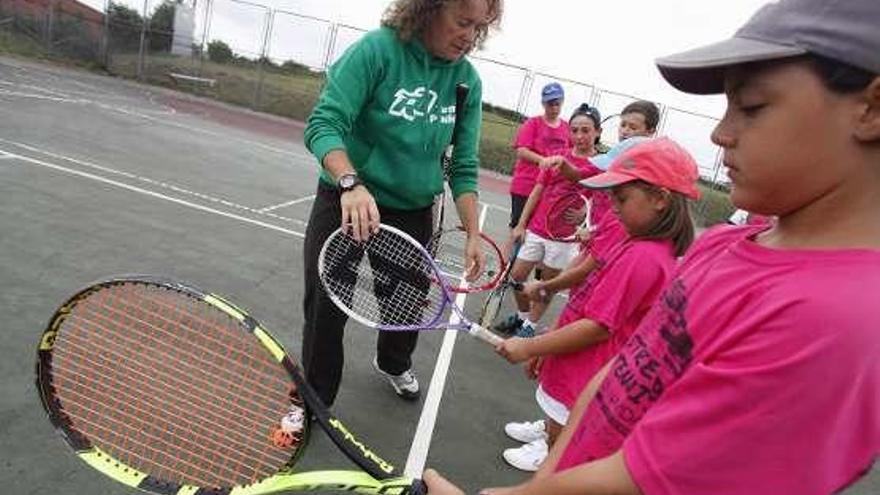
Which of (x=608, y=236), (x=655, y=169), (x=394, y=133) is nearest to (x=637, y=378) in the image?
(x=655, y=169)

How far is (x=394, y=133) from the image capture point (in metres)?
3.10

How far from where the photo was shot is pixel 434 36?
3.03 m

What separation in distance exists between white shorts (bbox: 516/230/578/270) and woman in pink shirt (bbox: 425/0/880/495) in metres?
4.50

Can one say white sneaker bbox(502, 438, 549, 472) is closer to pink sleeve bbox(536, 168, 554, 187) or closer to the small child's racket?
the small child's racket

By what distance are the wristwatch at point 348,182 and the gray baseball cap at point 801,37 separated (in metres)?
1.57

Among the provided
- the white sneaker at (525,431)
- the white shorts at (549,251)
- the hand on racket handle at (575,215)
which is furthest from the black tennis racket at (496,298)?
the white sneaker at (525,431)

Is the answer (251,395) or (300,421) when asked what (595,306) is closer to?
(300,421)

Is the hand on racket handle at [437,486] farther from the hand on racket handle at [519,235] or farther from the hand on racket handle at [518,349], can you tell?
the hand on racket handle at [519,235]

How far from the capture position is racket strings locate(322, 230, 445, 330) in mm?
3164

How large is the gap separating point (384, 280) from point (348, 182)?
92 centimetres

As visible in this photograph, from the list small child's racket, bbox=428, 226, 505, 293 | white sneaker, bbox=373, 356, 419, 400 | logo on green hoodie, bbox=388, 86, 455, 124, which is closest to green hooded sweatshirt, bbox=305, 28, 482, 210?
logo on green hoodie, bbox=388, 86, 455, 124

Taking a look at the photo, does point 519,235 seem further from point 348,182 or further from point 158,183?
point 158,183

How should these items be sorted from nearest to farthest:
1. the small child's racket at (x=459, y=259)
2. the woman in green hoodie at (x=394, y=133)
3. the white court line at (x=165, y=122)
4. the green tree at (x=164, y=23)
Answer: the woman in green hoodie at (x=394, y=133) < the small child's racket at (x=459, y=259) < the white court line at (x=165, y=122) < the green tree at (x=164, y=23)

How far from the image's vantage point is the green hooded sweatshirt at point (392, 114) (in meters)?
2.90
